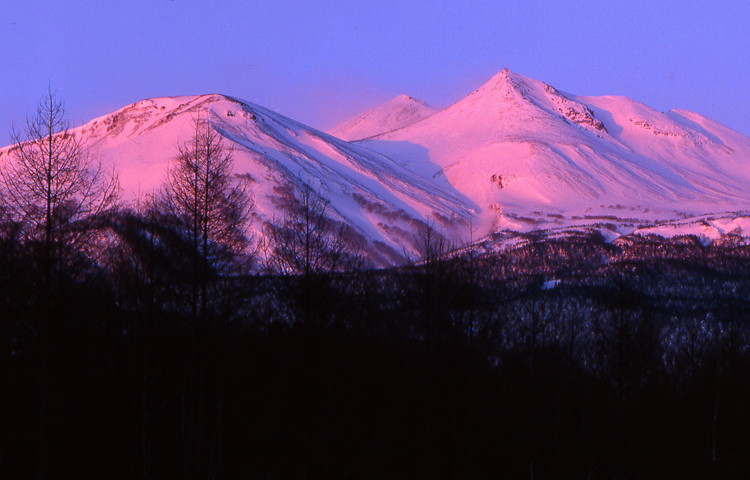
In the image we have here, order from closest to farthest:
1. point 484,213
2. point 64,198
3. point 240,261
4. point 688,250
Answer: point 64,198 → point 240,261 → point 688,250 → point 484,213

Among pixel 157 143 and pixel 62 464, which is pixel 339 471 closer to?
pixel 62 464

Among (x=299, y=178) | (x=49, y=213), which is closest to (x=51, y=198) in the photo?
(x=49, y=213)

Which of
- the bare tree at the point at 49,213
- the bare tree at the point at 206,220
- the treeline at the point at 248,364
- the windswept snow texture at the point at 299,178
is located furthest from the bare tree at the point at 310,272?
the windswept snow texture at the point at 299,178

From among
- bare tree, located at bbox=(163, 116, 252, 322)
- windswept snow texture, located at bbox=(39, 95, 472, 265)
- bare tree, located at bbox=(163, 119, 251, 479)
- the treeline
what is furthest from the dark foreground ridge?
windswept snow texture, located at bbox=(39, 95, 472, 265)

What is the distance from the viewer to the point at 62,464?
15.8 m

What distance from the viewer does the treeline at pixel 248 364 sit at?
13.1 meters

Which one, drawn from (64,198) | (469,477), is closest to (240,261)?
(64,198)

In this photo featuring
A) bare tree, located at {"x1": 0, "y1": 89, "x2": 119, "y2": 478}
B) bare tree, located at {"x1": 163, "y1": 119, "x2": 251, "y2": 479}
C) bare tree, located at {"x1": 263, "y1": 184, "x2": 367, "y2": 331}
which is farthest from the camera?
bare tree, located at {"x1": 263, "y1": 184, "x2": 367, "y2": 331}

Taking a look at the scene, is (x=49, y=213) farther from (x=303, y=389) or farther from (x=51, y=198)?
(x=303, y=389)

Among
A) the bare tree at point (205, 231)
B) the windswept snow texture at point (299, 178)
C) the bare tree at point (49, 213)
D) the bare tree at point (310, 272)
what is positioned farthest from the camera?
the windswept snow texture at point (299, 178)

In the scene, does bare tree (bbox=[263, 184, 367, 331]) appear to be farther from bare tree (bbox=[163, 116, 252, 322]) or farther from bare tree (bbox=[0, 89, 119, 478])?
bare tree (bbox=[0, 89, 119, 478])

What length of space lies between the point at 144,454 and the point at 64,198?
241 inches

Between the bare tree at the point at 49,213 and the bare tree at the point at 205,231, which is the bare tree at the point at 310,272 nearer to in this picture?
the bare tree at the point at 205,231

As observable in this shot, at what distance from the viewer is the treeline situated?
1306 centimetres
